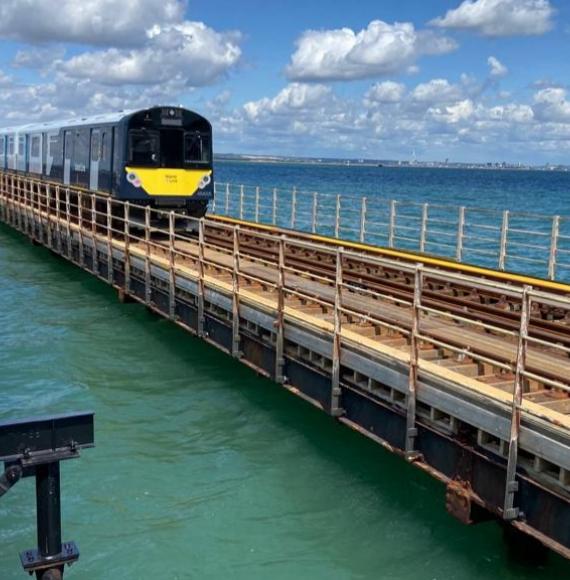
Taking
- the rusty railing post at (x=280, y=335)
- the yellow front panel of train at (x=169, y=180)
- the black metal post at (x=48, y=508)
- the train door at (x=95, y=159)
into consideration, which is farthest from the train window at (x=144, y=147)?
the black metal post at (x=48, y=508)

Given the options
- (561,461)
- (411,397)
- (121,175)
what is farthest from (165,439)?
(121,175)

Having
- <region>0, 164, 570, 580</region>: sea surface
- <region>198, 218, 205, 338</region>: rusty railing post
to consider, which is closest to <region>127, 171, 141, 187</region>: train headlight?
<region>0, 164, 570, 580</region>: sea surface

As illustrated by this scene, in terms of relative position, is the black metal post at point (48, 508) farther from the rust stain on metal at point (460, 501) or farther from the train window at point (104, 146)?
the train window at point (104, 146)

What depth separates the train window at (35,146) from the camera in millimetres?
28672

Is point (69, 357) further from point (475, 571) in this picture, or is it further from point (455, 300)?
point (475, 571)

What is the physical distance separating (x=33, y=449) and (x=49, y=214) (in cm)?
1912

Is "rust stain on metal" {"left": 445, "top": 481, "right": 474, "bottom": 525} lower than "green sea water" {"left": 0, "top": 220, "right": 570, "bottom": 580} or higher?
higher

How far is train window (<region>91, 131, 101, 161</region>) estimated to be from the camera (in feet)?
68.3

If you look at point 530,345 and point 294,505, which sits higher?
point 530,345

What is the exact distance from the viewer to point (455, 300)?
11.0 m

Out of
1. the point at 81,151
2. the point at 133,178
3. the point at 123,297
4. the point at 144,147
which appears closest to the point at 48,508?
the point at 123,297

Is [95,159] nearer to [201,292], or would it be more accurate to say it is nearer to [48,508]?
[201,292]

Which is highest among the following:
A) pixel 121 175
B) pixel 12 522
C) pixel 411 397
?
pixel 121 175

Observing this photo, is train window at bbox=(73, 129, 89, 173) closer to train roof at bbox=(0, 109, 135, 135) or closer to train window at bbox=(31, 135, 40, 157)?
train roof at bbox=(0, 109, 135, 135)
